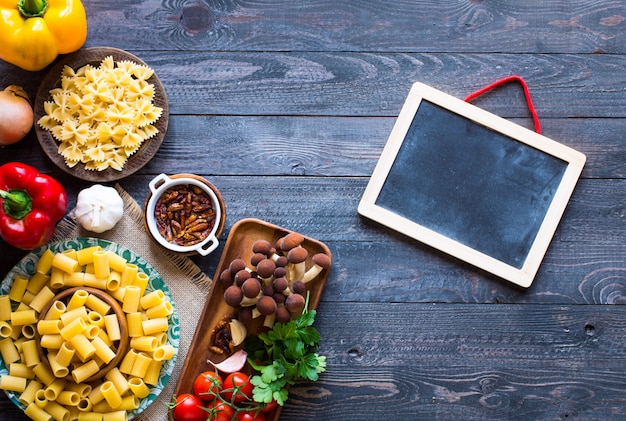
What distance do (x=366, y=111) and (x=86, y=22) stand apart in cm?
77

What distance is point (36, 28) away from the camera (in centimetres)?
157

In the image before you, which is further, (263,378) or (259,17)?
(259,17)

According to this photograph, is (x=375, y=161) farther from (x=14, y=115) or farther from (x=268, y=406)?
(x=14, y=115)

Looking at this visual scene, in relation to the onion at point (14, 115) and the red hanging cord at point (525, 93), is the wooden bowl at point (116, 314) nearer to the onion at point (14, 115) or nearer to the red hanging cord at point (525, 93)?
the onion at point (14, 115)

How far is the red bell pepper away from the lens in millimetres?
1560

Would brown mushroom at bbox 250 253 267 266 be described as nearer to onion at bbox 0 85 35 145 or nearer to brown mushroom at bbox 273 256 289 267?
brown mushroom at bbox 273 256 289 267

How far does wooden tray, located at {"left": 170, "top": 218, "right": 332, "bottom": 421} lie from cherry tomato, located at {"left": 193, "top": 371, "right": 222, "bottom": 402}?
48 millimetres

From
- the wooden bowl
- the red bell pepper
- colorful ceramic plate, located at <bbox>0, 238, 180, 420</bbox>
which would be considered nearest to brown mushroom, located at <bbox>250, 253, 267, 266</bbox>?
colorful ceramic plate, located at <bbox>0, 238, 180, 420</bbox>

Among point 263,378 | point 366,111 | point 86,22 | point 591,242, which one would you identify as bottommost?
point 263,378

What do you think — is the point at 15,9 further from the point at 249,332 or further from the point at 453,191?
the point at 453,191

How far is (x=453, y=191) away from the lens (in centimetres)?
174

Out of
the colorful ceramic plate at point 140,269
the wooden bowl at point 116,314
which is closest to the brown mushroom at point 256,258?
the colorful ceramic plate at point 140,269

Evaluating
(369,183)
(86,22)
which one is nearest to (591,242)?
(369,183)

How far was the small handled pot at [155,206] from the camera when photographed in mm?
1635
